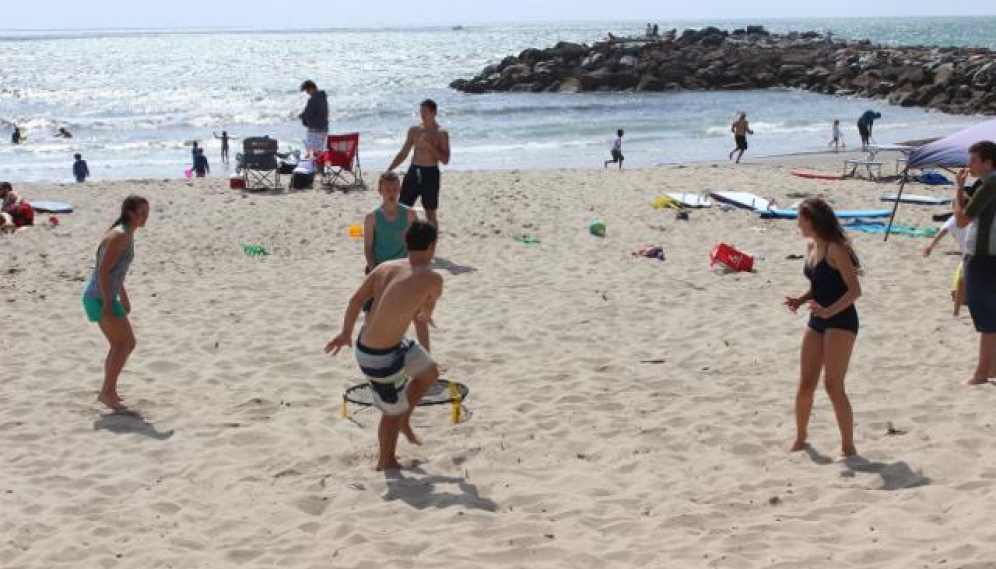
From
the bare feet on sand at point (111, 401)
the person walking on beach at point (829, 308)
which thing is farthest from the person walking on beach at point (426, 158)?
the person walking on beach at point (829, 308)

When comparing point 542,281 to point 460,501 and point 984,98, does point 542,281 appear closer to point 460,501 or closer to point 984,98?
point 460,501

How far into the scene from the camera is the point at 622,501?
477cm

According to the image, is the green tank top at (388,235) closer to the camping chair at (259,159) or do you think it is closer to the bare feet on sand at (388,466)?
the bare feet on sand at (388,466)

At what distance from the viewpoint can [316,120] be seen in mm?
15914

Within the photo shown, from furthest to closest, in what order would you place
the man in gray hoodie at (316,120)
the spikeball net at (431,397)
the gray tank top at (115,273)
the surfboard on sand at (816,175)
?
the surfboard on sand at (816,175)
the man in gray hoodie at (316,120)
the gray tank top at (115,273)
the spikeball net at (431,397)

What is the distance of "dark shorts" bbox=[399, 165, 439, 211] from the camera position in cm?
997

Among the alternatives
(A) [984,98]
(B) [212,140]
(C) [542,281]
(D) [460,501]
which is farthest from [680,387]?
(A) [984,98]

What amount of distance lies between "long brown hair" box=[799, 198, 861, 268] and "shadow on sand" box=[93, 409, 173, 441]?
3389 mm

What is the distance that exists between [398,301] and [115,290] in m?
2.14

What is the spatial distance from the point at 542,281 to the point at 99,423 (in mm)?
4447

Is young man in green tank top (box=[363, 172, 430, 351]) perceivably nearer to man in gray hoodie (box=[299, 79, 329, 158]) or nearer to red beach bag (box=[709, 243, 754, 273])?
red beach bag (box=[709, 243, 754, 273])

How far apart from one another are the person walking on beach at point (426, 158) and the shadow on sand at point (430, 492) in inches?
180

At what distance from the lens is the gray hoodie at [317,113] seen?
15.7m

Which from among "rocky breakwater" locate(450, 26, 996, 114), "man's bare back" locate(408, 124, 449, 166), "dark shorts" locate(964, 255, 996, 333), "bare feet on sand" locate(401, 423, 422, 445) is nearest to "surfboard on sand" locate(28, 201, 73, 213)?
"man's bare back" locate(408, 124, 449, 166)
